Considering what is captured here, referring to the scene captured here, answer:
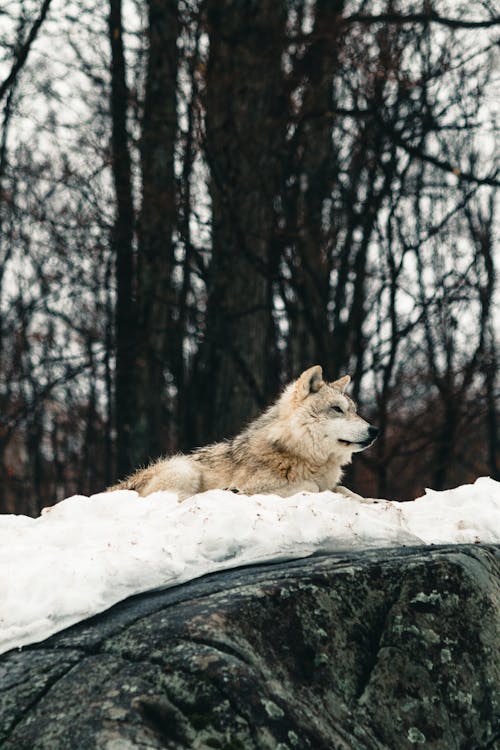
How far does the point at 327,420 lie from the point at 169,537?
3408mm

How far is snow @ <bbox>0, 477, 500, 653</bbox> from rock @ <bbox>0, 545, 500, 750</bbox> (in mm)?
153

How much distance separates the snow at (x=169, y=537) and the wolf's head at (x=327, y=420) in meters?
1.60

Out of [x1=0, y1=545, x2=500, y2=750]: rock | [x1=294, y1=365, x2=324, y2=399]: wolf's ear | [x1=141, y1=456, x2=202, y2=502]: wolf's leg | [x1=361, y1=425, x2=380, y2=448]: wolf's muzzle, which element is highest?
[x1=294, y1=365, x2=324, y2=399]: wolf's ear

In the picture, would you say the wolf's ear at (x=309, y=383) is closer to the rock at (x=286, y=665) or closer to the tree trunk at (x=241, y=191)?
the tree trunk at (x=241, y=191)

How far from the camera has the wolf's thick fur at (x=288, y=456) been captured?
28.3 feet

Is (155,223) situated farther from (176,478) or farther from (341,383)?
(176,478)

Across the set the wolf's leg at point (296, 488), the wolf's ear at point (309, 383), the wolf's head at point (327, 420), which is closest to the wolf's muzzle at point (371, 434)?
the wolf's head at point (327, 420)

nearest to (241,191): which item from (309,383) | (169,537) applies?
(309,383)

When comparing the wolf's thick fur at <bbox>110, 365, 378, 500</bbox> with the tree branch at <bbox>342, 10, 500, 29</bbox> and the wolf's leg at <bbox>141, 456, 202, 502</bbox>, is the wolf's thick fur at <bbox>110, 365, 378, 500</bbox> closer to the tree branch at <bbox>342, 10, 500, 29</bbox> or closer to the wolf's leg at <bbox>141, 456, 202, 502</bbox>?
the wolf's leg at <bbox>141, 456, 202, 502</bbox>

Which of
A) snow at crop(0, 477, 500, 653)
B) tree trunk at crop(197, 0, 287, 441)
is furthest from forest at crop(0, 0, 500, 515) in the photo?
snow at crop(0, 477, 500, 653)

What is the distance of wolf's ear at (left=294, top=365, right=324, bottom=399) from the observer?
9.26m

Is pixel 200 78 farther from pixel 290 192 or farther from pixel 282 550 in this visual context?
pixel 282 550

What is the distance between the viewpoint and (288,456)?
29.1 ft

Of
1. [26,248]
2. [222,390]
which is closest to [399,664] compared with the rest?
[222,390]
